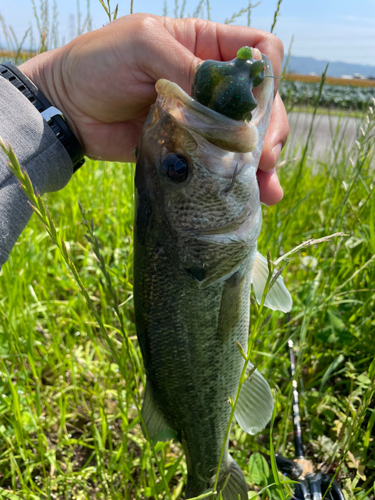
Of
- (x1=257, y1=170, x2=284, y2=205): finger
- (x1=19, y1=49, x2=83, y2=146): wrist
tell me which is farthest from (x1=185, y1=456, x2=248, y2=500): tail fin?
(x1=19, y1=49, x2=83, y2=146): wrist

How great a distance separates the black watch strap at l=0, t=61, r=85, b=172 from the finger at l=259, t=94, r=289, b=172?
3.43 feet

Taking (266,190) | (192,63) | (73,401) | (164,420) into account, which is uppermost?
(192,63)

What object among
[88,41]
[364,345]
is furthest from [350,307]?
[88,41]

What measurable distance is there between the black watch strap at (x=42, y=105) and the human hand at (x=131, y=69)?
0.12 meters

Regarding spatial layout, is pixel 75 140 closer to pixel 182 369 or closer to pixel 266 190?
pixel 266 190

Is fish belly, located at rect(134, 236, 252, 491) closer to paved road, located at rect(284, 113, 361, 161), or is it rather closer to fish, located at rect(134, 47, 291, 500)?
fish, located at rect(134, 47, 291, 500)

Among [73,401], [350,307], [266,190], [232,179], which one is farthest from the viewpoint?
[350,307]

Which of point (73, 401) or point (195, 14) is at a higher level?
point (195, 14)

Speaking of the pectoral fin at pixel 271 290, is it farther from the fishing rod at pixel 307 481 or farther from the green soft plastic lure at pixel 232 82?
the green soft plastic lure at pixel 232 82

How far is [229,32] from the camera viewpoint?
1.80 m

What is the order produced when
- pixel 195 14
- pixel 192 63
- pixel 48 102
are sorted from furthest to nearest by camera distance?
pixel 195 14 < pixel 48 102 < pixel 192 63

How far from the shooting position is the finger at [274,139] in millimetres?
1582

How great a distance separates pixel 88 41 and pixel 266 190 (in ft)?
3.69

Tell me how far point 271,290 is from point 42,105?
4.86 ft
